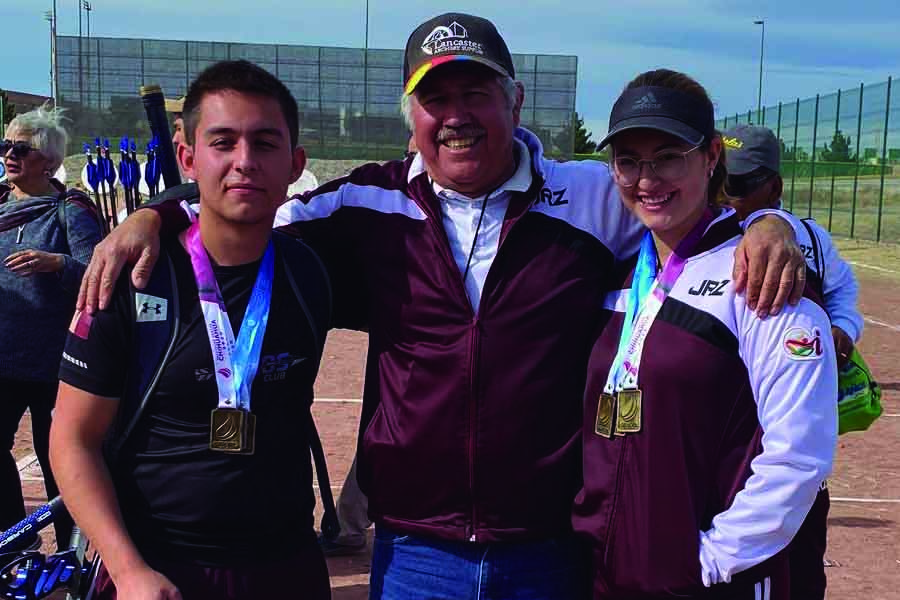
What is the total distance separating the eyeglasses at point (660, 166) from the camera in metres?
2.70

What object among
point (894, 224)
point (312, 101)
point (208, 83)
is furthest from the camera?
point (312, 101)

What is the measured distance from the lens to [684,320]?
8.47 ft

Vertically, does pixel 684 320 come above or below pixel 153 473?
above

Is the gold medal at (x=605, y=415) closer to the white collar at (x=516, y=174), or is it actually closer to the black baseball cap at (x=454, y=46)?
the white collar at (x=516, y=174)

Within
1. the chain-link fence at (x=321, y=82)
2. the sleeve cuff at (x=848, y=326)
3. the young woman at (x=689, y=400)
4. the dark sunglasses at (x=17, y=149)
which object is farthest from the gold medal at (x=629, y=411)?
the chain-link fence at (x=321, y=82)

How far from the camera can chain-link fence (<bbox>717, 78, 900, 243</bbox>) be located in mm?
29031

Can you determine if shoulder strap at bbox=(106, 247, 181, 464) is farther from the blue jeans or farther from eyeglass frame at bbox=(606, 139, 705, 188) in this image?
eyeglass frame at bbox=(606, 139, 705, 188)

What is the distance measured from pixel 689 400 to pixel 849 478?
5.41 metres

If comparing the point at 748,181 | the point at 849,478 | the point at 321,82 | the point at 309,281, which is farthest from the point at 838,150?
the point at 309,281

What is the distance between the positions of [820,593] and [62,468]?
285 cm

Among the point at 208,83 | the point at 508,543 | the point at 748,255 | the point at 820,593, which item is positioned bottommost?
the point at 820,593

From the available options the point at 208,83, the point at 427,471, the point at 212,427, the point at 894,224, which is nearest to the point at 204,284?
the point at 212,427

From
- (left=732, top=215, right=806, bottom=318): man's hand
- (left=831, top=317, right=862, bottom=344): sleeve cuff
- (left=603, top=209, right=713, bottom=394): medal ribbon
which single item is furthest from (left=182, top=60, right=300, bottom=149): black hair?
(left=831, top=317, right=862, bottom=344): sleeve cuff

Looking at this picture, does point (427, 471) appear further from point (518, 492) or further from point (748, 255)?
point (748, 255)
